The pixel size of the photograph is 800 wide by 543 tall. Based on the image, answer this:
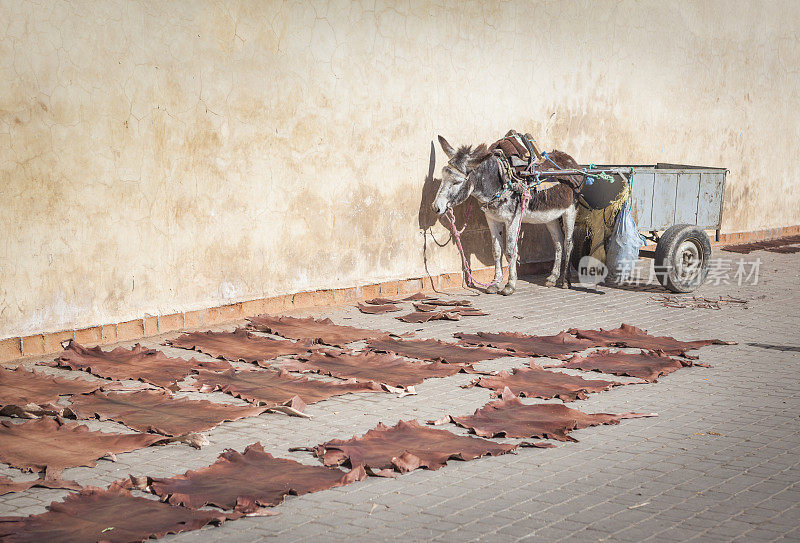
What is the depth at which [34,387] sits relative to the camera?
668 cm

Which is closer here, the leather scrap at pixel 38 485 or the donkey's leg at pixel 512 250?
the leather scrap at pixel 38 485

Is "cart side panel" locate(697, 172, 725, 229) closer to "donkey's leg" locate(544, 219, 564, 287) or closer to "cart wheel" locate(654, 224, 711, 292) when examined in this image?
"cart wheel" locate(654, 224, 711, 292)

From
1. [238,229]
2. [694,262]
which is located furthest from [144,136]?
[694,262]

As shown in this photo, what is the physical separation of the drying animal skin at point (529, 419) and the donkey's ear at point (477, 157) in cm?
447

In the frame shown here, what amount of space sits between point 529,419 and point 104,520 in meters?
2.87

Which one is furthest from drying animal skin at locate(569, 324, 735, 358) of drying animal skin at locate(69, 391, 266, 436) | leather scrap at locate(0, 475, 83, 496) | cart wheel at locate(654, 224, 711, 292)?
leather scrap at locate(0, 475, 83, 496)

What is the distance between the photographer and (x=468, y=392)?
6.82 m

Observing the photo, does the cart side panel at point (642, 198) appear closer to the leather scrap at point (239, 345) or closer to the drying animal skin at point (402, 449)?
the leather scrap at point (239, 345)

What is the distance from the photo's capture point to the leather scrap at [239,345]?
25.5 ft

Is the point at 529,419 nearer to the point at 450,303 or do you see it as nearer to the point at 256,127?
the point at 450,303

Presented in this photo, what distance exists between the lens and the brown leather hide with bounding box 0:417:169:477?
16.8 ft

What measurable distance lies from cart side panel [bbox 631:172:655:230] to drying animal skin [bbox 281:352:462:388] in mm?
4394

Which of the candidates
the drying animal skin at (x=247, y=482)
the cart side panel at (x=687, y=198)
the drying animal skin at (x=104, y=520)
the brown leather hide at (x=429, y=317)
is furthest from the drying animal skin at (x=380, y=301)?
the drying animal skin at (x=104, y=520)

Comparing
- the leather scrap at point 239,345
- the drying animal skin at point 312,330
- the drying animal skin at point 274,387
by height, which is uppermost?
the drying animal skin at point 312,330
